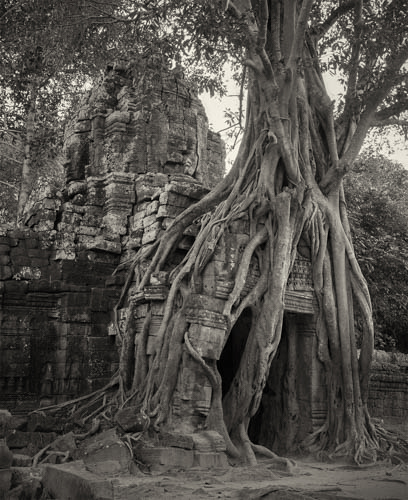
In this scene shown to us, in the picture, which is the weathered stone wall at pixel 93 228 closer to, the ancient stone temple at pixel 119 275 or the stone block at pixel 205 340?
the ancient stone temple at pixel 119 275

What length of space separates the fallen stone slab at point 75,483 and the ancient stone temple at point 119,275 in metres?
1.58

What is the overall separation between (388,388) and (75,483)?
6.59m

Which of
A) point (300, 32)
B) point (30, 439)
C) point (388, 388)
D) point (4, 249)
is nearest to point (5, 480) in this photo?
point (30, 439)

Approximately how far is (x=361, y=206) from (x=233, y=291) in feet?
19.9

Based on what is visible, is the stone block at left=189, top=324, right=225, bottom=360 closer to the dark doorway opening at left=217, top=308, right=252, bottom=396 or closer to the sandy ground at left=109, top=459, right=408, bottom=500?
the sandy ground at left=109, top=459, right=408, bottom=500

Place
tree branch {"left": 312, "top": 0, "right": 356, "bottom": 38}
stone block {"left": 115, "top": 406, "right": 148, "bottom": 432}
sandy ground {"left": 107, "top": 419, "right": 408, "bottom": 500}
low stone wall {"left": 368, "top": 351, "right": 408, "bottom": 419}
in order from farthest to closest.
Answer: low stone wall {"left": 368, "top": 351, "right": 408, "bottom": 419}
tree branch {"left": 312, "top": 0, "right": 356, "bottom": 38}
stone block {"left": 115, "top": 406, "right": 148, "bottom": 432}
sandy ground {"left": 107, "top": 419, "right": 408, "bottom": 500}

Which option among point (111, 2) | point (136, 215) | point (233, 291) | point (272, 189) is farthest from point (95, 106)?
point (233, 291)

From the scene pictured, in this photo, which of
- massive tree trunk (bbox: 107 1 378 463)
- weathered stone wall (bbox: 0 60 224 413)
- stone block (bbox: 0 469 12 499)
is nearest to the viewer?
stone block (bbox: 0 469 12 499)

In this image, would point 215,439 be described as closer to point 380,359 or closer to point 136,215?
point 136,215

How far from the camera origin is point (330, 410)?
298 inches

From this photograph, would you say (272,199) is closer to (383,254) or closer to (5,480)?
(5,480)

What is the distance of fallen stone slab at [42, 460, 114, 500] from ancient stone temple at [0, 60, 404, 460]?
1.58m

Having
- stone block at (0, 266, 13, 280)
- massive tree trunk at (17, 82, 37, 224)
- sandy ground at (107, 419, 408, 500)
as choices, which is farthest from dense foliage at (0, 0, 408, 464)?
massive tree trunk at (17, 82, 37, 224)

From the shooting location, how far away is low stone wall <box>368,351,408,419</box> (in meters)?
9.98
